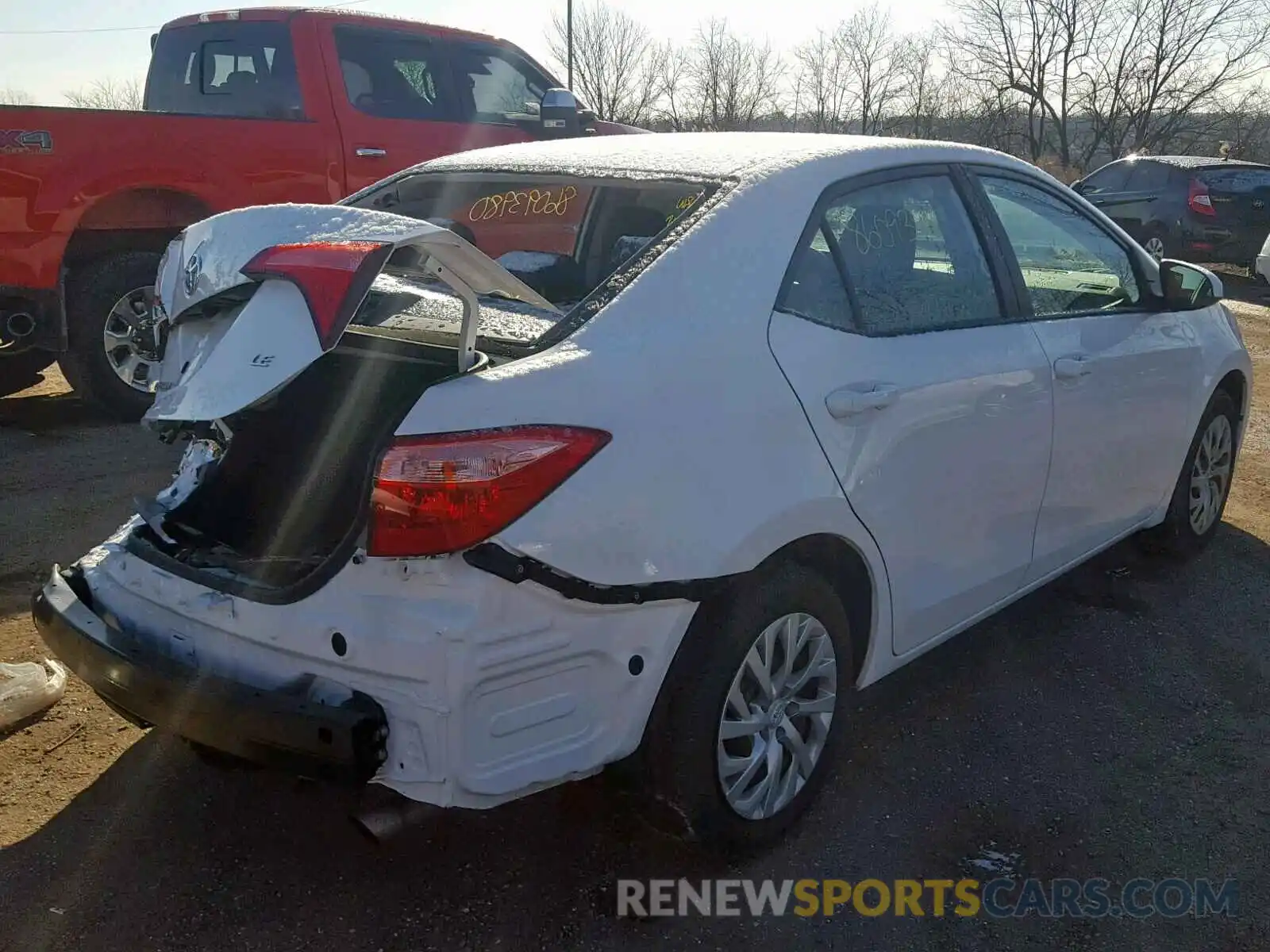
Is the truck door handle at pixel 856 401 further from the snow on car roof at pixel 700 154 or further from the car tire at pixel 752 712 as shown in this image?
the snow on car roof at pixel 700 154

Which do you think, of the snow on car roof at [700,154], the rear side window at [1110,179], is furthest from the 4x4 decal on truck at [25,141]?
the rear side window at [1110,179]

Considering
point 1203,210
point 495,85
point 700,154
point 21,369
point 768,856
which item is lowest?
point 768,856

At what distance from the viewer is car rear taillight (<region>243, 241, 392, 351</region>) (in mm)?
2115

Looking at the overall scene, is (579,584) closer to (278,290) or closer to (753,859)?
(278,290)

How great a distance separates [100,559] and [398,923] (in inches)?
44.1

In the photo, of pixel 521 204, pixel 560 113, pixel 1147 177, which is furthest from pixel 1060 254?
pixel 1147 177

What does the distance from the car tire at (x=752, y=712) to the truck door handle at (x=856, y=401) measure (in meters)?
0.37

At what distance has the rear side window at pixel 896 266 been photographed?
2684mm

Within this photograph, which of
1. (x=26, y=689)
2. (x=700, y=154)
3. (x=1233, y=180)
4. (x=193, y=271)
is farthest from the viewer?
(x=1233, y=180)

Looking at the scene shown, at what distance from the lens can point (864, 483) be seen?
8.63 feet

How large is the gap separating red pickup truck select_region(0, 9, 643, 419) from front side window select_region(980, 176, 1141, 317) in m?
4.15

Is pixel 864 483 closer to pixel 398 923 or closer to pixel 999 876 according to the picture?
pixel 999 876

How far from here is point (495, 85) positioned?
7.64m

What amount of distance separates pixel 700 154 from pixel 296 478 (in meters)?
1.32
